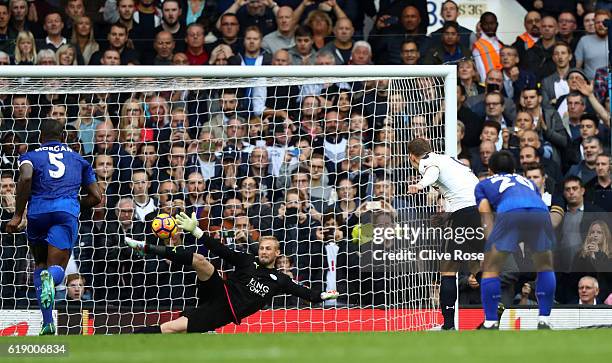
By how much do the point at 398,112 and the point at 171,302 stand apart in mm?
3109

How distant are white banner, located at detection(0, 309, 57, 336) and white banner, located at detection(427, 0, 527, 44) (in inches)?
248

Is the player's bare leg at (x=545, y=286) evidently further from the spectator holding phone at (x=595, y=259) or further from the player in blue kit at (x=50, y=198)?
the player in blue kit at (x=50, y=198)

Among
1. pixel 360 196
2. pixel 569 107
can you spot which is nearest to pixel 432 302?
pixel 360 196

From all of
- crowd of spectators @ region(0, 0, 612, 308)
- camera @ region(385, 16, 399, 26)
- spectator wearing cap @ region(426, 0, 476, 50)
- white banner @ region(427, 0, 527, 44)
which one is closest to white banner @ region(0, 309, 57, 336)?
crowd of spectators @ region(0, 0, 612, 308)

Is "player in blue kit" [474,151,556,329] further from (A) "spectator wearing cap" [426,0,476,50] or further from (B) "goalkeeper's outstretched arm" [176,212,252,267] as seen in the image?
(A) "spectator wearing cap" [426,0,476,50]

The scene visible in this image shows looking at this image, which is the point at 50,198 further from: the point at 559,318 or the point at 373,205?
the point at 559,318

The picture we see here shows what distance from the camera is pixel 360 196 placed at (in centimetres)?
1358

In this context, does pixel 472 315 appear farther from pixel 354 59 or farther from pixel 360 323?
pixel 354 59

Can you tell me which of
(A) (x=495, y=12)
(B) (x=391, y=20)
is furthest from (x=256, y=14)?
(A) (x=495, y=12)

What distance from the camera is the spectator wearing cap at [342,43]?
49.9 feet

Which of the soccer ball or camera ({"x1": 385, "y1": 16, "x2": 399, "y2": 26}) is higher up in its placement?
camera ({"x1": 385, "y1": 16, "x2": 399, "y2": 26})

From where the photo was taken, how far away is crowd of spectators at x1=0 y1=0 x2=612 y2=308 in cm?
1322

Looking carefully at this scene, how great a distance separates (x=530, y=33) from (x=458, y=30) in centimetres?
92

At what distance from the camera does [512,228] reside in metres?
10.3
